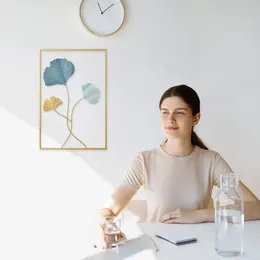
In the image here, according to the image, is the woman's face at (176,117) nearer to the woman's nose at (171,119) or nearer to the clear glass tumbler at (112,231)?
the woman's nose at (171,119)

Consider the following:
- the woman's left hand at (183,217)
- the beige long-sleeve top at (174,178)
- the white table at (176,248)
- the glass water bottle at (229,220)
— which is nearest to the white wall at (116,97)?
the beige long-sleeve top at (174,178)

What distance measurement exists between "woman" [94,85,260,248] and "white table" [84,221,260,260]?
0.31m

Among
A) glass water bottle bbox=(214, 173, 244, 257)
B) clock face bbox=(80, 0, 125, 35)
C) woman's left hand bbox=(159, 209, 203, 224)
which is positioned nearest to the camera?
glass water bottle bbox=(214, 173, 244, 257)

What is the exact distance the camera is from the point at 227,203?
1519mm

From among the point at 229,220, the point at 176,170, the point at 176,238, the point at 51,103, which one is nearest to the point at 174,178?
the point at 176,170

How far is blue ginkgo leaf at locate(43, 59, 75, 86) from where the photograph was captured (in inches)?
100

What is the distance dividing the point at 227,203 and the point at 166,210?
2.16 feet

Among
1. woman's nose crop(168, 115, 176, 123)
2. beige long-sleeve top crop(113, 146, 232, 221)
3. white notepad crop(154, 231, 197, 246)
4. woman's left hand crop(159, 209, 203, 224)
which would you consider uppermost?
woman's nose crop(168, 115, 176, 123)

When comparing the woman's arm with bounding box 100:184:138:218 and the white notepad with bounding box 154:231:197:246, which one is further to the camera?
the woman's arm with bounding box 100:184:138:218

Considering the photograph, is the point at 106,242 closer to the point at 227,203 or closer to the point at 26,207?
the point at 227,203

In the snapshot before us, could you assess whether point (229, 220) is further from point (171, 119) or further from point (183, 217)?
point (171, 119)

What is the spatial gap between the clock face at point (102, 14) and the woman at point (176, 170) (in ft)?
2.07

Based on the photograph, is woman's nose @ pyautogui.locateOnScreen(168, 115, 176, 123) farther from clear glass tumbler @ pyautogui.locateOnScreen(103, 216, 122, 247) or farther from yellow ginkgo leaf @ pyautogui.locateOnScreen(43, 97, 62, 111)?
yellow ginkgo leaf @ pyautogui.locateOnScreen(43, 97, 62, 111)

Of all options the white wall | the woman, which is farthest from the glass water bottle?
the white wall
